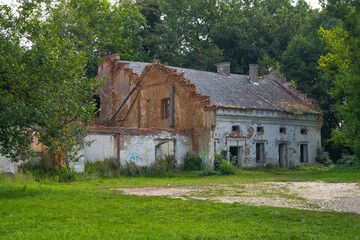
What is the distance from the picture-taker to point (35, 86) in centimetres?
1320

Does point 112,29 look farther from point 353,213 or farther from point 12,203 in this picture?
point 353,213

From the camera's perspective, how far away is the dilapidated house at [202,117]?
83.5 feet

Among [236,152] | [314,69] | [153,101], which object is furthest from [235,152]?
[314,69]

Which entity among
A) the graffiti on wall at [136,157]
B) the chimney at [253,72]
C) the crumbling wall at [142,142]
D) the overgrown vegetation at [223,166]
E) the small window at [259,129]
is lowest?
the overgrown vegetation at [223,166]

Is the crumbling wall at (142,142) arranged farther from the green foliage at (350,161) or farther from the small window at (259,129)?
the green foliage at (350,161)

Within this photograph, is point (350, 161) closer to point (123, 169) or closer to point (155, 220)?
point (123, 169)

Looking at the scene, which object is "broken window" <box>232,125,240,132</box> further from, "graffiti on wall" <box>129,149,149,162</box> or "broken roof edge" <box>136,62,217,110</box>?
"graffiti on wall" <box>129,149,149,162</box>

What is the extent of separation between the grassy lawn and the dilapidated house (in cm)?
1105

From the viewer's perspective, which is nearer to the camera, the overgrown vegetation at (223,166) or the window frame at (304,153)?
the overgrown vegetation at (223,166)

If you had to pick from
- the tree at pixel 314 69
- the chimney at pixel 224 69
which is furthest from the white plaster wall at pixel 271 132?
the chimney at pixel 224 69

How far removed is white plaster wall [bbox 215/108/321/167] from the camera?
93.2ft

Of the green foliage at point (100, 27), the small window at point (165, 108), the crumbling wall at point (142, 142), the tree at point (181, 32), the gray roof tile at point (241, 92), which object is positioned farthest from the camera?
the tree at point (181, 32)

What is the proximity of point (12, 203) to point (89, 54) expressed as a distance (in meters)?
29.8

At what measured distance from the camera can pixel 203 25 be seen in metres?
49.3
